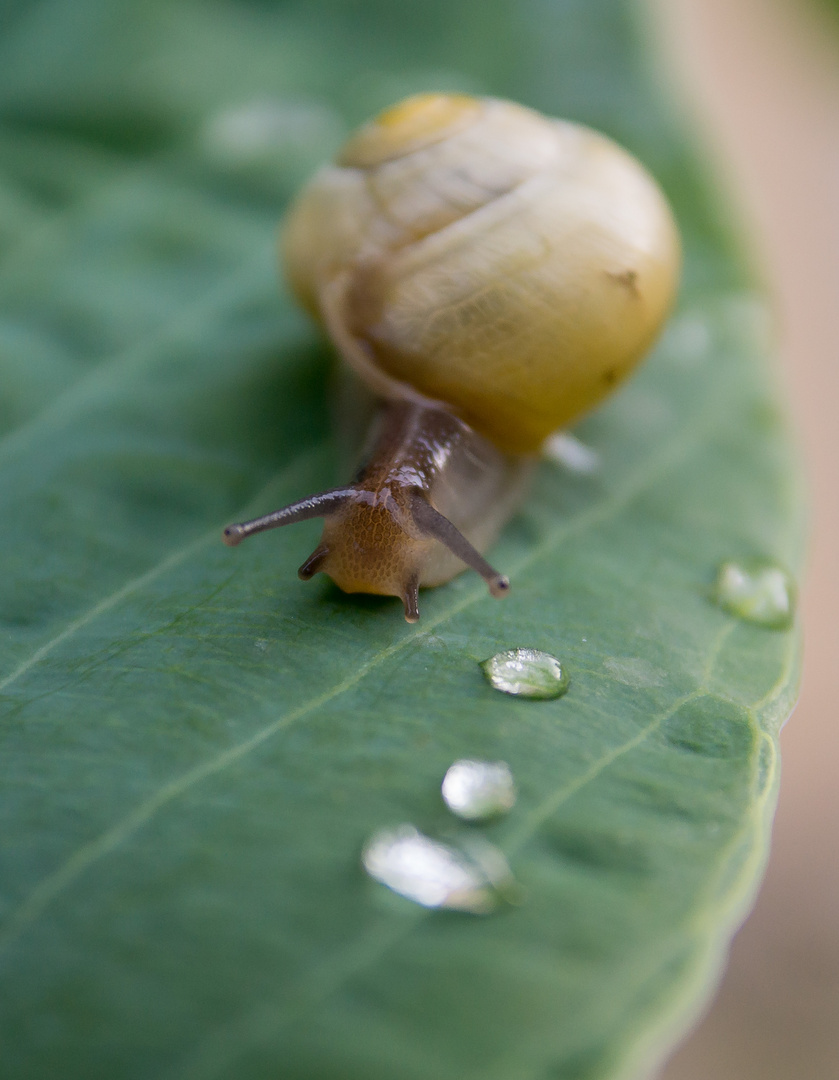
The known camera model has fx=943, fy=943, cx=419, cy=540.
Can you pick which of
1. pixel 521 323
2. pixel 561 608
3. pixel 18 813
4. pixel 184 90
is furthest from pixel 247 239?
pixel 18 813

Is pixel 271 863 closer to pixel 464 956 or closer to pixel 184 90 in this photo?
pixel 464 956

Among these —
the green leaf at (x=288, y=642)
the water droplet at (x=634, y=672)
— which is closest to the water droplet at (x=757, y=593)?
the green leaf at (x=288, y=642)

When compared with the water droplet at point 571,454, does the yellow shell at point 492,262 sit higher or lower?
higher

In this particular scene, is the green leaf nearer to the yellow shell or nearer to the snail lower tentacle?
the snail lower tentacle

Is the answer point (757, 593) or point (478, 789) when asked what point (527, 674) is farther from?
point (757, 593)

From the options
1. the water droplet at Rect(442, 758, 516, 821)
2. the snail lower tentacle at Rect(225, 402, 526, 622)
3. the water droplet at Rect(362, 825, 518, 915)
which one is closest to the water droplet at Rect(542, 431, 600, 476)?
the snail lower tentacle at Rect(225, 402, 526, 622)

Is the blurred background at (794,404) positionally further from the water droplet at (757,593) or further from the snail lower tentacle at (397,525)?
the snail lower tentacle at (397,525)
